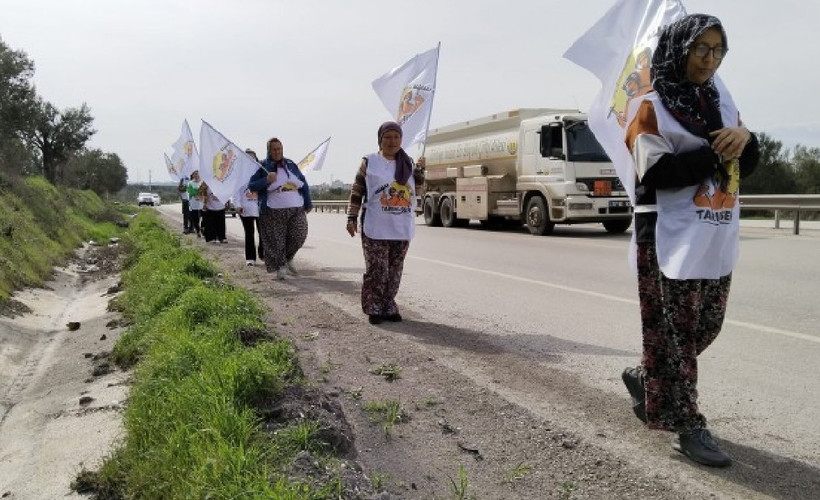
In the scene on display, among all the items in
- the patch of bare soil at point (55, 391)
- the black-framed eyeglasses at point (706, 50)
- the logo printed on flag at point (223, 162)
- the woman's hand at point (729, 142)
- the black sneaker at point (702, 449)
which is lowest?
the patch of bare soil at point (55, 391)

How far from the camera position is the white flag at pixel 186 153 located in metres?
19.0

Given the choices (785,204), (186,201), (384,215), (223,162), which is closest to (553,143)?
(785,204)

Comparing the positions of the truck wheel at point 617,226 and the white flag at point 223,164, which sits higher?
the white flag at point 223,164

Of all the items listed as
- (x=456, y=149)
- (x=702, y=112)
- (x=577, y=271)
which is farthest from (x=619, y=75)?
(x=456, y=149)

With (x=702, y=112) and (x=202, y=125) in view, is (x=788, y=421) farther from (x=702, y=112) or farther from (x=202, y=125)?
(x=202, y=125)

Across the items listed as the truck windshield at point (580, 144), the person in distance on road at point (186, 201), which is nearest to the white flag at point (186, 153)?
the person in distance on road at point (186, 201)

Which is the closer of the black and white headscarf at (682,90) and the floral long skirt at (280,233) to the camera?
the black and white headscarf at (682,90)

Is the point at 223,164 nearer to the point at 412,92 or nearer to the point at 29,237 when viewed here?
the point at 412,92

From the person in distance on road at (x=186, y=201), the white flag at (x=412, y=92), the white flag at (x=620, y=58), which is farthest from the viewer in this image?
the person in distance on road at (x=186, y=201)

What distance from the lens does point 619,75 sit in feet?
12.6

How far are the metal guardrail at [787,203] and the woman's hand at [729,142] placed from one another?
49.5ft

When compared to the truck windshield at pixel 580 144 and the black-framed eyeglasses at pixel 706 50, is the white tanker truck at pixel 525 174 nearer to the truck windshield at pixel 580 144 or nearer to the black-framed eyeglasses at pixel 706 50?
the truck windshield at pixel 580 144

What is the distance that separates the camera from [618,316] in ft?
22.4

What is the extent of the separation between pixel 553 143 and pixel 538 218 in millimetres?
1973
